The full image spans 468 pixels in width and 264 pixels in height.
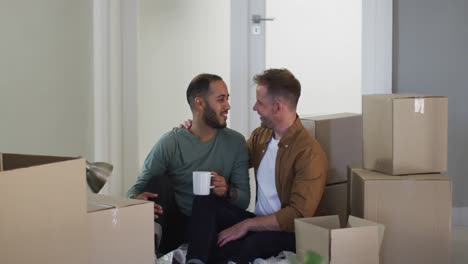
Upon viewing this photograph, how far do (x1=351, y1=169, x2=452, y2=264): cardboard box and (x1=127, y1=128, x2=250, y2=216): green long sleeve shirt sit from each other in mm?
525

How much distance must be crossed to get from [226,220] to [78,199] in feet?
4.25

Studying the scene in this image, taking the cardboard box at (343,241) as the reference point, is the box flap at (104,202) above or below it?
above

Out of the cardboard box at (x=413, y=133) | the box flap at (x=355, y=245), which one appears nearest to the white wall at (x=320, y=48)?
the cardboard box at (x=413, y=133)

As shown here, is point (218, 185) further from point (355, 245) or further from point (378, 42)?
point (378, 42)

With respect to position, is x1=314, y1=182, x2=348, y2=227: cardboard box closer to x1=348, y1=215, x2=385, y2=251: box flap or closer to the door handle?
x1=348, y1=215, x2=385, y2=251: box flap

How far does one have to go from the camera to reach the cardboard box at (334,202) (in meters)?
3.27

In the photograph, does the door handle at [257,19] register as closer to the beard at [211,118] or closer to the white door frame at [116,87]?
the white door frame at [116,87]

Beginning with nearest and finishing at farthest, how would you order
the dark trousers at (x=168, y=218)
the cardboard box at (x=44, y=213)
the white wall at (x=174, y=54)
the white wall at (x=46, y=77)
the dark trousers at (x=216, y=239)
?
the cardboard box at (x=44, y=213), the dark trousers at (x=216, y=239), the dark trousers at (x=168, y=218), the white wall at (x=46, y=77), the white wall at (x=174, y=54)

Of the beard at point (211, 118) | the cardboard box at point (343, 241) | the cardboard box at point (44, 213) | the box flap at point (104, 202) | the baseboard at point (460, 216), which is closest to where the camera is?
the cardboard box at point (44, 213)

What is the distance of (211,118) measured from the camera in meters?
3.18

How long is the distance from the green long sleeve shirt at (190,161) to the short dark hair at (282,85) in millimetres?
264

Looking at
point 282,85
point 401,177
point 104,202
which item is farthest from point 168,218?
point 104,202

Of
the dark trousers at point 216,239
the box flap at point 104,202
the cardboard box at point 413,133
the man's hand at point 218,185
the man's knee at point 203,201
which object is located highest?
the cardboard box at point 413,133

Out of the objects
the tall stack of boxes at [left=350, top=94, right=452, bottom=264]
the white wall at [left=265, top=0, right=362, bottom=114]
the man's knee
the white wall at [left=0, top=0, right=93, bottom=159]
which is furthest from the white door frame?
the tall stack of boxes at [left=350, top=94, right=452, bottom=264]
